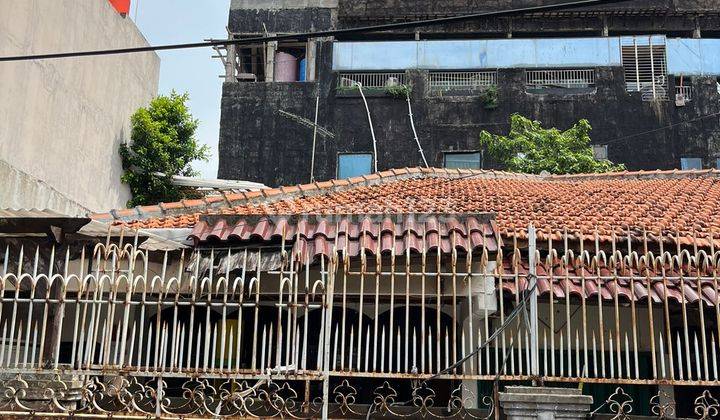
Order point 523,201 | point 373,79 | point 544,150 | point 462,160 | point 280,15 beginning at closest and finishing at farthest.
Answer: point 523,201
point 544,150
point 462,160
point 373,79
point 280,15

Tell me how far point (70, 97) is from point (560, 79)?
14711mm

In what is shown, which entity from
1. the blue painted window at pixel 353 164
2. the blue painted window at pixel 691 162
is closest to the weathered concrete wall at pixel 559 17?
the blue painted window at pixel 691 162

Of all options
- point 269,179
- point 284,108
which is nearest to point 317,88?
point 284,108

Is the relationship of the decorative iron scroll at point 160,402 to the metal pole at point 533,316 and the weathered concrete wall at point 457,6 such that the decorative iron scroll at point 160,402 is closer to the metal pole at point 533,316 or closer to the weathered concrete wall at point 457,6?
the metal pole at point 533,316

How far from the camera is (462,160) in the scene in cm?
2225

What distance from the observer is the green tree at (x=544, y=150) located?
1842cm

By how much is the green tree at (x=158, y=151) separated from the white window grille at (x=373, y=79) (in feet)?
17.5

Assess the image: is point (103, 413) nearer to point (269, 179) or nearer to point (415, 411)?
point (415, 411)

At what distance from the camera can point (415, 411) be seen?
5.54m

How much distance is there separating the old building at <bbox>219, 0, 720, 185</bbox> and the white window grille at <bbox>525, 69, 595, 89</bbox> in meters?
0.04

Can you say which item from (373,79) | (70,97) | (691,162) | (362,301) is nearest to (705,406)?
(362,301)

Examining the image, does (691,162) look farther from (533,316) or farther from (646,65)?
(533,316)

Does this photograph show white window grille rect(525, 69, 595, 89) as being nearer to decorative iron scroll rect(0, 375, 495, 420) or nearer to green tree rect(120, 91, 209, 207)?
green tree rect(120, 91, 209, 207)

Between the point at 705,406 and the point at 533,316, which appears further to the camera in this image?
the point at 533,316
